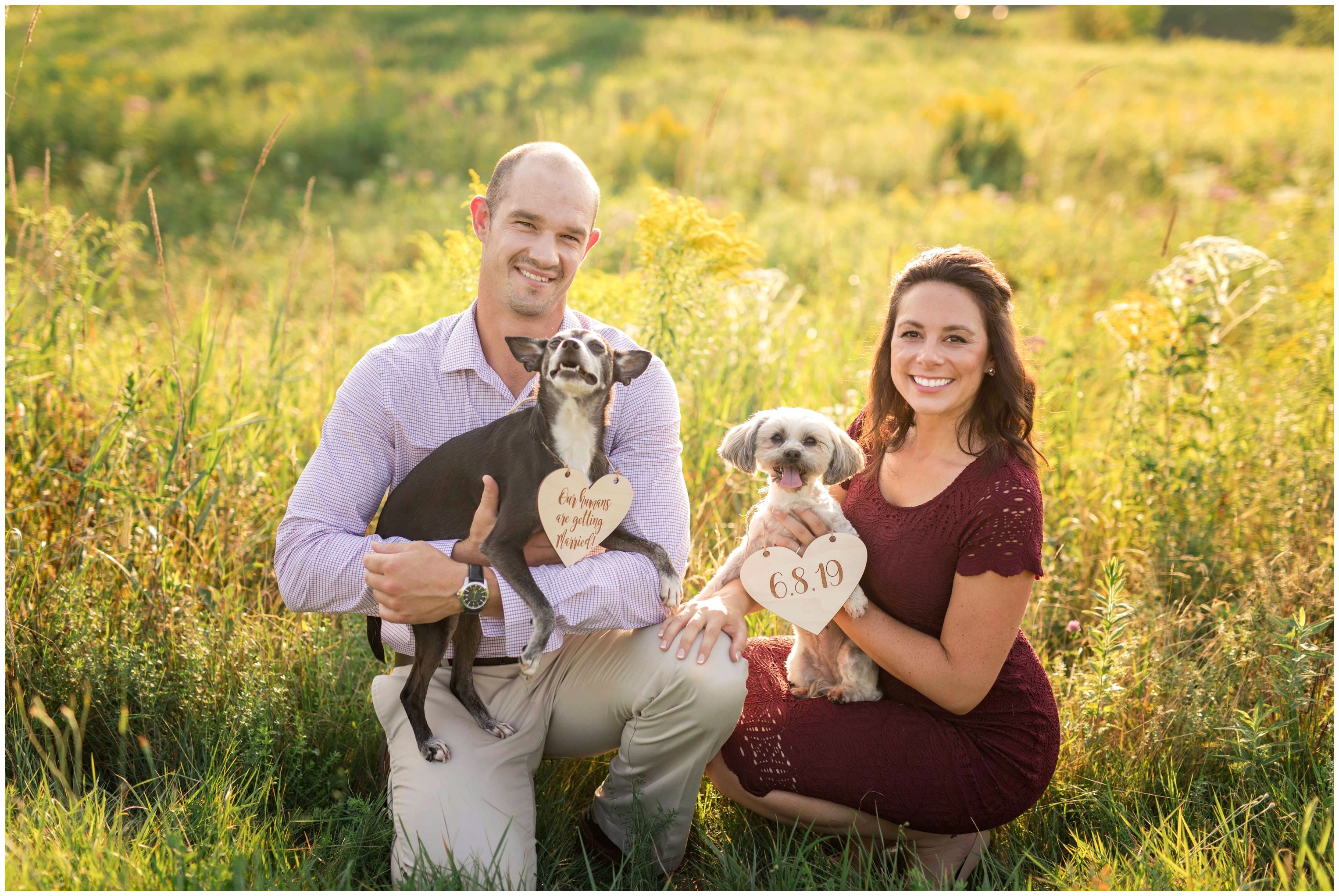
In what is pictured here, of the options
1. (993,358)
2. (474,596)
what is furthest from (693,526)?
(993,358)

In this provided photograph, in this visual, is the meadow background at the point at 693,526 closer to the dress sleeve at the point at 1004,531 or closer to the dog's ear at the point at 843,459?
the dress sleeve at the point at 1004,531

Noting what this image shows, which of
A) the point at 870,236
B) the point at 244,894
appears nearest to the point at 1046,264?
the point at 870,236

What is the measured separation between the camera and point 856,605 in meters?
2.61

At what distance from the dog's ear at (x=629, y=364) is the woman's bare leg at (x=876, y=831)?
1179mm

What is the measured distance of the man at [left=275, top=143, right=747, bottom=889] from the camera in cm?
253

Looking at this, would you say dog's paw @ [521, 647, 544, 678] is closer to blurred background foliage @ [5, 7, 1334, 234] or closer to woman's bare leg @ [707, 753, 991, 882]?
woman's bare leg @ [707, 753, 991, 882]

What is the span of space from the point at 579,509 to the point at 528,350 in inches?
18.9

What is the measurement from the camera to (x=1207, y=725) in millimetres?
2900

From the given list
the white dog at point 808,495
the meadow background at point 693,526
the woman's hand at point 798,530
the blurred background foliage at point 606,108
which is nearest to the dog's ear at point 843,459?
the white dog at point 808,495

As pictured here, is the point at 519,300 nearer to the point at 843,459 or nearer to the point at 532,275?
the point at 532,275

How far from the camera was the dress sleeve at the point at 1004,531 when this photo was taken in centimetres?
243

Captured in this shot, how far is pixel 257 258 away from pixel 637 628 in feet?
24.9

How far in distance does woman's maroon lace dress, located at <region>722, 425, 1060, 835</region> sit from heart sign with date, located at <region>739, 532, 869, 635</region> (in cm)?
15

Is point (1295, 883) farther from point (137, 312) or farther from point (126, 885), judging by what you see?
point (137, 312)
